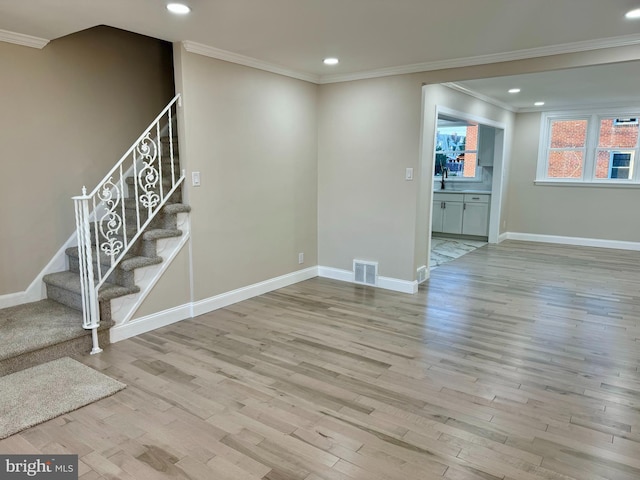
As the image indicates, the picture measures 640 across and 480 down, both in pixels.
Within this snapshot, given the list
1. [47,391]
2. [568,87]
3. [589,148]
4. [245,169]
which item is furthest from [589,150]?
[47,391]

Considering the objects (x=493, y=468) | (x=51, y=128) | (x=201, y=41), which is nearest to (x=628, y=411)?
(x=493, y=468)

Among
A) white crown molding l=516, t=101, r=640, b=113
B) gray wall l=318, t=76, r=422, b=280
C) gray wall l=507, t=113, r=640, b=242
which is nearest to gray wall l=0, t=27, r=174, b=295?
gray wall l=318, t=76, r=422, b=280

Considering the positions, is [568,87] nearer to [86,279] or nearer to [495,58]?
[495,58]

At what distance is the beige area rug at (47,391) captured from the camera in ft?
7.75

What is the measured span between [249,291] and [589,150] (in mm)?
6532

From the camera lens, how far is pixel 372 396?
266 centimetres

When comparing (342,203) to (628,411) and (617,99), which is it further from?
(617,99)

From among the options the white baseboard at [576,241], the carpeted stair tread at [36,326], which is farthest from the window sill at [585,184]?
the carpeted stair tread at [36,326]

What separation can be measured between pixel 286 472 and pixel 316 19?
2791 mm

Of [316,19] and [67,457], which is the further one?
[316,19]

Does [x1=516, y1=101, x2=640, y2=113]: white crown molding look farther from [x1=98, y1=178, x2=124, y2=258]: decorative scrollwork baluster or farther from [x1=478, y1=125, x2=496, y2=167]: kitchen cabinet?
[x1=98, y1=178, x2=124, y2=258]: decorative scrollwork baluster

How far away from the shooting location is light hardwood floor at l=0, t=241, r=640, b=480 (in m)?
2.07

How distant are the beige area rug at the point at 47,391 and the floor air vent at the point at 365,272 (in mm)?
3006

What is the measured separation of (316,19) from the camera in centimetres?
301
